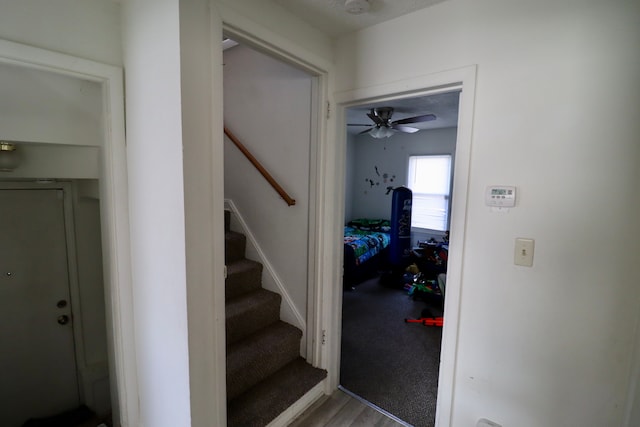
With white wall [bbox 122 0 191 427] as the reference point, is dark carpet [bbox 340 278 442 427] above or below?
below

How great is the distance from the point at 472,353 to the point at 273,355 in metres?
1.23

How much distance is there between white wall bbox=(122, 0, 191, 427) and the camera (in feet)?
3.51

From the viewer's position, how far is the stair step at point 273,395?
1563 mm

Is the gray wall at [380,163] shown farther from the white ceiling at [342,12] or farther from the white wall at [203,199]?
the white wall at [203,199]

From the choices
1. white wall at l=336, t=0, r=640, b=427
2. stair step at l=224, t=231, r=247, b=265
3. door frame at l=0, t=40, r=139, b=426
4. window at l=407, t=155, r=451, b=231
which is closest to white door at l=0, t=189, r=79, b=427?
door frame at l=0, t=40, r=139, b=426

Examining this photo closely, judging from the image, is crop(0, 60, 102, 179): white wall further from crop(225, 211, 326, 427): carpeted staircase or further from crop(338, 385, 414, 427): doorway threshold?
crop(338, 385, 414, 427): doorway threshold

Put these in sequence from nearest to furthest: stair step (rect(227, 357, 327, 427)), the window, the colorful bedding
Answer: stair step (rect(227, 357, 327, 427))
the colorful bedding
the window

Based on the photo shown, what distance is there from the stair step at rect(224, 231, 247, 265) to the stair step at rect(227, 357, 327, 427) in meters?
0.95

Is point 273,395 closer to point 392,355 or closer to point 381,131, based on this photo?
point 392,355

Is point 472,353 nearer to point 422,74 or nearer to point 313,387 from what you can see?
point 313,387

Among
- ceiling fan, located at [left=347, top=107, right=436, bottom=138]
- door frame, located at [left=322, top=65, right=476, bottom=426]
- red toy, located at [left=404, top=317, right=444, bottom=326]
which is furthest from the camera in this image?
ceiling fan, located at [left=347, top=107, right=436, bottom=138]

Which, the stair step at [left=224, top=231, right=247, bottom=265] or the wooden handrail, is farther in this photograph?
the stair step at [left=224, top=231, right=247, bottom=265]

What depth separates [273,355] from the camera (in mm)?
1883

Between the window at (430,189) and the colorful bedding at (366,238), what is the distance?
681 millimetres
